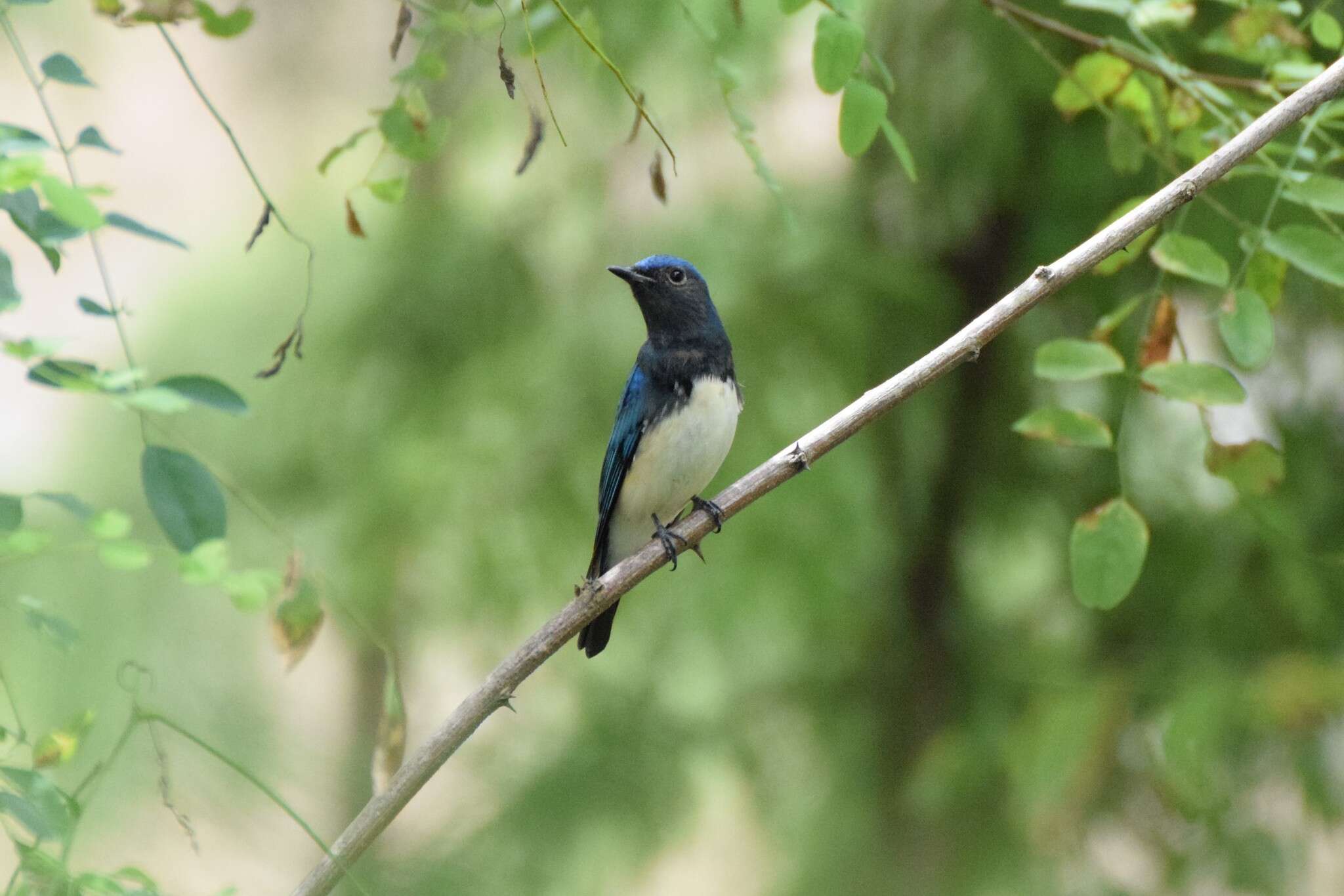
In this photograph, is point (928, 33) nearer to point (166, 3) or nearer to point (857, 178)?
point (857, 178)

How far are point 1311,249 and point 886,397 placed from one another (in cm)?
Result: 59

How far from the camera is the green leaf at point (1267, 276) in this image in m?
1.69

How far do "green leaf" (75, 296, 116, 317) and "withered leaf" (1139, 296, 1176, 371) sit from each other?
1305 mm

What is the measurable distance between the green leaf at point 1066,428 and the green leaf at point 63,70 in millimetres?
1146

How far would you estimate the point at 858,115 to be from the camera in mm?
1475

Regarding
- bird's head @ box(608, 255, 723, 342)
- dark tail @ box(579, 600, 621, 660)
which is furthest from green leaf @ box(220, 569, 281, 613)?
bird's head @ box(608, 255, 723, 342)

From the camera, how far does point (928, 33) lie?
318cm

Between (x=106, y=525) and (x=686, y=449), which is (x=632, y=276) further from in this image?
(x=106, y=525)

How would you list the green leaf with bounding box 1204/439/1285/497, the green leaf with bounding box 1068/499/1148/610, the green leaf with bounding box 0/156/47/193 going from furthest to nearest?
1. the green leaf with bounding box 1204/439/1285/497
2. the green leaf with bounding box 1068/499/1148/610
3. the green leaf with bounding box 0/156/47/193

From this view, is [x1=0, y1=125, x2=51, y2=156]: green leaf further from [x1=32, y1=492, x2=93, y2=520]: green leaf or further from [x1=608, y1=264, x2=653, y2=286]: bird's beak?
[x1=608, y1=264, x2=653, y2=286]: bird's beak

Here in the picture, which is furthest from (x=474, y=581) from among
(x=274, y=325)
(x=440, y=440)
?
(x=274, y=325)

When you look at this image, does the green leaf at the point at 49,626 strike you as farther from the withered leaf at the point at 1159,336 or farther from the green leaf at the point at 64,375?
the withered leaf at the point at 1159,336

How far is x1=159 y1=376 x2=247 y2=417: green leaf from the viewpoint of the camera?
3.74 feet

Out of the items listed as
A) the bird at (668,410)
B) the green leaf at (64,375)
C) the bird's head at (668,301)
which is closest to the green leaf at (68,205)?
the green leaf at (64,375)
